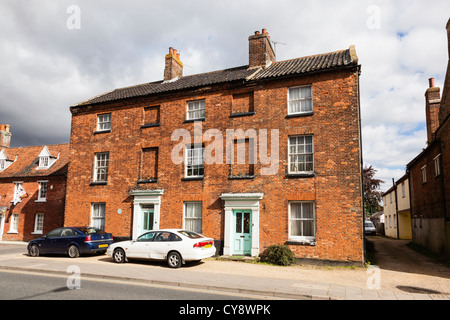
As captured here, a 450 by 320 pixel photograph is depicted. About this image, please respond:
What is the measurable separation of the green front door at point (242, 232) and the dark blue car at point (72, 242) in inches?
254

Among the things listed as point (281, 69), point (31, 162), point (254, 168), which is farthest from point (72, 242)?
point (31, 162)

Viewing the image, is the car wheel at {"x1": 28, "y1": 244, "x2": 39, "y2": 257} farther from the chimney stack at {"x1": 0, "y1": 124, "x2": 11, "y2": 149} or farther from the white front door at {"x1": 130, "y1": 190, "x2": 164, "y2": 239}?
the chimney stack at {"x1": 0, "y1": 124, "x2": 11, "y2": 149}

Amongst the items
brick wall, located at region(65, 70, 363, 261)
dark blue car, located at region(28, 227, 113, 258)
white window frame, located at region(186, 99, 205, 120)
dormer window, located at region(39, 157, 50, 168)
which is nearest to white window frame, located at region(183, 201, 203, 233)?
brick wall, located at region(65, 70, 363, 261)

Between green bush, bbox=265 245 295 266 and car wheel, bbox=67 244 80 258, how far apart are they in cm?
902

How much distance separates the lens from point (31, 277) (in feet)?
34.6

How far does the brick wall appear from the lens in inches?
533

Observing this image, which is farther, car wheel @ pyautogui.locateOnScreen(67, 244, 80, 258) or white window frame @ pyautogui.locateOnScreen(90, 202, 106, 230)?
white window frame @ pyautogui.locateOnScreen(90, 202, 106, 230)

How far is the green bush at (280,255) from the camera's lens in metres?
13.4

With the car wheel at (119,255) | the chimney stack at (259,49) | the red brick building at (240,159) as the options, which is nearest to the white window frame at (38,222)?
the red brick building at (240,159)

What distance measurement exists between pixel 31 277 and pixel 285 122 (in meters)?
11.7

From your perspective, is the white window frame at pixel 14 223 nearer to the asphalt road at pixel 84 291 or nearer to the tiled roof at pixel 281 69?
the tiled roof at pixel 281 69
